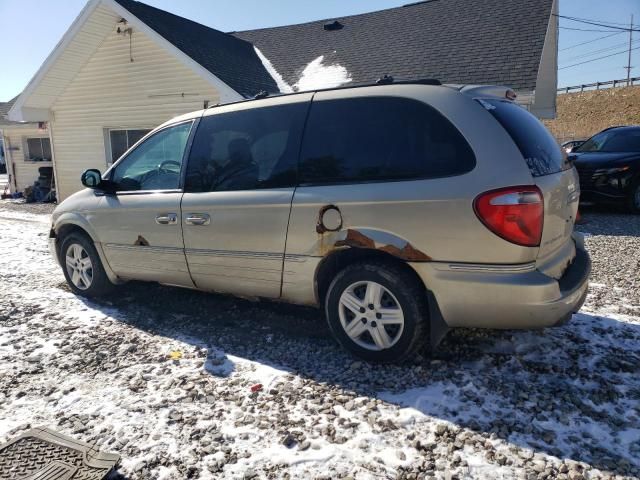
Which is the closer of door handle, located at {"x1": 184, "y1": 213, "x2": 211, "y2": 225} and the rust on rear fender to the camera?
the rust on rear fender

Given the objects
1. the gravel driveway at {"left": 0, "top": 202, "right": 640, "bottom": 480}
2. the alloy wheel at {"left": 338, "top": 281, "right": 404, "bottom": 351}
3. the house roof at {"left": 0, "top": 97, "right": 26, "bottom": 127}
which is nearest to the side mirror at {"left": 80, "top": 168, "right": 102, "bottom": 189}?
the gravel driveway at {"left": 0, "top": 202, "right": 640, "bottom": 480}

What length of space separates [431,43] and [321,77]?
3.12 meters

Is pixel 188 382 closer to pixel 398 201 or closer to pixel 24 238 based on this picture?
pixel 398 201

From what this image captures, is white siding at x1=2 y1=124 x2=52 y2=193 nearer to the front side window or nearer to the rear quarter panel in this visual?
the front side window

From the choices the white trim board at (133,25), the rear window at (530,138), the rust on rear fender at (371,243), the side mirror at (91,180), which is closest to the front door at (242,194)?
the rust on rear fender at (371,243)

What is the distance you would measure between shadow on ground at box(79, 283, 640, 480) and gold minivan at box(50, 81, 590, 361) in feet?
0.91

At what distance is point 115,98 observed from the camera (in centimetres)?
1248

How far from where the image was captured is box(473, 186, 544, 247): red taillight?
9.12 ft

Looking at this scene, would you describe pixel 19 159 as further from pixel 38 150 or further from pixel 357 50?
pixel 357 50

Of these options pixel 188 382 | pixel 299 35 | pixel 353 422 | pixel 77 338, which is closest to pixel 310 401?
pixel 353 422

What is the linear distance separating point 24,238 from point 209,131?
6.55 m

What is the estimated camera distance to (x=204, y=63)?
1048 cm

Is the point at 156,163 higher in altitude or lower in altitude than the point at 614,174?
higher

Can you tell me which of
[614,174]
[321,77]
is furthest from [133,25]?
[614,174]
